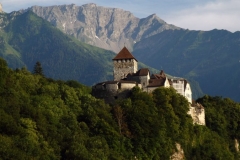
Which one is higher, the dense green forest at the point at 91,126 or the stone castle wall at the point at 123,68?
the stone castle wall at the point at 123,68

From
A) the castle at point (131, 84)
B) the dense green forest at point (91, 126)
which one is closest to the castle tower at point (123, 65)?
the castle at point (131, 84)

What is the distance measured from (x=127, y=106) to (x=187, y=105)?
17.7 meters

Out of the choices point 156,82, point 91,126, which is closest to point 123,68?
point 156,82

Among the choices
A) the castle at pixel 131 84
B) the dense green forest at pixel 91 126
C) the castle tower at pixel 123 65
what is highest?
the castle tower at pixel 123 65

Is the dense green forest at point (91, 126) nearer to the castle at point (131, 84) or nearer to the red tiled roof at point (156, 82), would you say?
the red tiled roof at point (156, 82)

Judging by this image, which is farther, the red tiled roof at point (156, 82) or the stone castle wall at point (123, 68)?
the stone castle wall at point (123, 68)

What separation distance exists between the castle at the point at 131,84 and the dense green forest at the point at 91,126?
2.95 m

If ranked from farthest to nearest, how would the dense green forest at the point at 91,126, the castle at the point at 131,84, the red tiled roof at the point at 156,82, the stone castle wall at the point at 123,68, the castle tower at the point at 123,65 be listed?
the castle tower at the point at 123,65 < the stone castle wall at the point at 123,68 < the red tiled roof at the point at 156,82 < the castle at the point at 131,84 < the dense green forest at the point at 91,126

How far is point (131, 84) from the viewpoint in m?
97.6

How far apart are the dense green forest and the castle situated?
9.67 feet

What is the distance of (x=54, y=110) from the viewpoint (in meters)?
81.1

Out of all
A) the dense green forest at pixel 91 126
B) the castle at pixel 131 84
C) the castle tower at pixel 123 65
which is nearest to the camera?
the dense green forest at pixel 91 126

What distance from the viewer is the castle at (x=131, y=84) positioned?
9694 cm

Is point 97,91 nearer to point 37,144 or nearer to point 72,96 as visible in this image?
point 72,96
